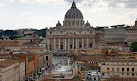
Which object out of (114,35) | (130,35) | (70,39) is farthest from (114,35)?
(130,35)

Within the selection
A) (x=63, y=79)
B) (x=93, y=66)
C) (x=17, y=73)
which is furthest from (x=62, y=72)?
A: (x=17, y=73)

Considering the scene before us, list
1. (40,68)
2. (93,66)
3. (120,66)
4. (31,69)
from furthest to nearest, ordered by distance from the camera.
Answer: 1. (40,68)
2. (31,69)
3. (93,66)
4. (120,66)

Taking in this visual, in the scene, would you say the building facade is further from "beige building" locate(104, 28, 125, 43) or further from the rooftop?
the rooftop

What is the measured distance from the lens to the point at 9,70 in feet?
213

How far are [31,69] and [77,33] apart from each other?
110156 mm

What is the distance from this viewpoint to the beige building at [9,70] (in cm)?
6159

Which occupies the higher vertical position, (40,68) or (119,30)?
(119,30)

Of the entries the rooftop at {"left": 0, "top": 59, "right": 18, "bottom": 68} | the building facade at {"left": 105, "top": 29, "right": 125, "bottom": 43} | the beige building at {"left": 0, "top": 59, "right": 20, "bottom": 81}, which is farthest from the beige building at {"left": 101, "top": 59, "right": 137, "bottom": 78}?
the building facade at {"left": 105, "top": 29, "right": 125, "bottom": 43}

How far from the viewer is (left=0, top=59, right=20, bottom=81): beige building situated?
6159cm

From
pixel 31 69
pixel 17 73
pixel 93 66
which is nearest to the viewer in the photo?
pixel 93 66

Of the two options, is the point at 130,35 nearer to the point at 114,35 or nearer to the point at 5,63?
the point at 114,35

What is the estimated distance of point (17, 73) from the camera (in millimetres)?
70875

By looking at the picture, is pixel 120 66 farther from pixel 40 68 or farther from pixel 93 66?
pixel 40 68

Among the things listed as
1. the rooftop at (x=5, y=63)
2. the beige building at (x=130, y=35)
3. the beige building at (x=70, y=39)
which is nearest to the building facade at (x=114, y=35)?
the beige building at (x=70, y=39)
